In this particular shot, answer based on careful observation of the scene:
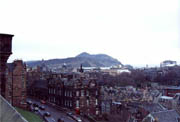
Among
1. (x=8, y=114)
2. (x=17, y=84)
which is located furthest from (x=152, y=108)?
(x=8, y=114)

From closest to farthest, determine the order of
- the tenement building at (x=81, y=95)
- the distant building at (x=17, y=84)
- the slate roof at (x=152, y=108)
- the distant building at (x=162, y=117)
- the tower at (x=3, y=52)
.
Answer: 1. the tower at (x=3, y=52)
2. the distant building at (x=162, y=117)
3. the distant building at (x=17, y=84)
4. the slate roof at (x=152, y=108)
5. the tenement building at (x=81, y=95)

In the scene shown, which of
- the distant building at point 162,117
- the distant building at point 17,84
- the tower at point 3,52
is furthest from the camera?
the distant building at point 17,84

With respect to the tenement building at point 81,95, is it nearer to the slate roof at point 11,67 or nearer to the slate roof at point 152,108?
the slate roof at point 152,108

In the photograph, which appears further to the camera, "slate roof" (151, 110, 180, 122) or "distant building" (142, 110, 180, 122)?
"slate roof" (151, 110, 180, 122)

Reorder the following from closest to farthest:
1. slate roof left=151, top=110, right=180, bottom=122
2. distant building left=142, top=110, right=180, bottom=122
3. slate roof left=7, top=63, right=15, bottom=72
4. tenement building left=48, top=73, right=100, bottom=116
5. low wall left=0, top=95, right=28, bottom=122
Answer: low wall left=0, top=95, right=28, bottom=122 → distant building left=142, top=110, right=180, bottom=122 → slate roof left=151, top=110, right=180, bottom=122 → slate roof left=7, top=63, right=15, bottom=72 → tenement building left=48, top=73, right=100, bottom=116

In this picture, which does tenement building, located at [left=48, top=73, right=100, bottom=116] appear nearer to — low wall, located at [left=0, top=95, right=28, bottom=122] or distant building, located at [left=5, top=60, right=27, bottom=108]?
distant building, located at [left=5, top=60, right=27, bottom=108]

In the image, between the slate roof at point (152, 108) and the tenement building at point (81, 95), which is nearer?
the slate roof at point (152, 108)

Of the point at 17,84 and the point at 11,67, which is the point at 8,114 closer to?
the point at 17,84

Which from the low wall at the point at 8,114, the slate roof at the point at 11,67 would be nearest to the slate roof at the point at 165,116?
the slate roof at the point at 11,67

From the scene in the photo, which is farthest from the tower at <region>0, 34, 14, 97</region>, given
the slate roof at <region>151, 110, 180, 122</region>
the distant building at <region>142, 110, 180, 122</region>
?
the slate roof at <region>151, 110, 180, 122</region>

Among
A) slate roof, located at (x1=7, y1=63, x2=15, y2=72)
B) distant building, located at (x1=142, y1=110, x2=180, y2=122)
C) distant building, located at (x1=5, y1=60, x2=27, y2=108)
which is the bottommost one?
distant building, located at (x1=142, y1=110, x2=180, y2=122)

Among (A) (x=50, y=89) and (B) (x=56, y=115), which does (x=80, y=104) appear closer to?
(B) (x=56, y=115)

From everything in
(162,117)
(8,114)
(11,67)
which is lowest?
(162,117)

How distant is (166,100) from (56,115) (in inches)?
869
